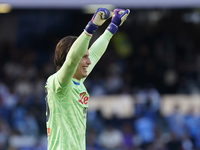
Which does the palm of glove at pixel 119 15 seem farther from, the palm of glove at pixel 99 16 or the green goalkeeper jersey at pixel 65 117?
the green goalkeeper jersey at pixel 65 117

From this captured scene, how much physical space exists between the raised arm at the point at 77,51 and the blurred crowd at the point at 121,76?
6.49 metres

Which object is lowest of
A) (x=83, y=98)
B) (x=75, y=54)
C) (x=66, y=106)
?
(x=66, y=106)

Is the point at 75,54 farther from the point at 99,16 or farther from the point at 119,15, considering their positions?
the point at 119,15

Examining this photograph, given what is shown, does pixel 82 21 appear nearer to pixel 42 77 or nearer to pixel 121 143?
pixel 42 77

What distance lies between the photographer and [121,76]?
12.5 meters

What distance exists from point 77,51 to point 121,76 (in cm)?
943

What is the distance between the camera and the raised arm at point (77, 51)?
309 centimetres

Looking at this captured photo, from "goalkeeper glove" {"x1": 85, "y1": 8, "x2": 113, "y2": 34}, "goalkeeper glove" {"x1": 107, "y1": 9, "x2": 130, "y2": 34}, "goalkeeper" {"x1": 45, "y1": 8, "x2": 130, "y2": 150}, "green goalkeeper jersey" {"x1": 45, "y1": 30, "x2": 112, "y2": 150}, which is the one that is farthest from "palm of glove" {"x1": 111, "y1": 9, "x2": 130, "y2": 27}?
"green goalkeeper jersey" {"x1": 45, "y1": 30, "x2": 112, "y2": 150}

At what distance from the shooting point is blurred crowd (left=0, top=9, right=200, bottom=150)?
32.2ft

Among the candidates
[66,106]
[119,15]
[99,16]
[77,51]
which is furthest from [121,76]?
[77,51]

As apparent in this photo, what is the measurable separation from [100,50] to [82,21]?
10.3 metres

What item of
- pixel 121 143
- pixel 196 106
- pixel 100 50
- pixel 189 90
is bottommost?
pixel 100 50

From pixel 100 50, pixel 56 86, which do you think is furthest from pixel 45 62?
pixel 56 86

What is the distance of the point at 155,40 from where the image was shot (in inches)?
559
